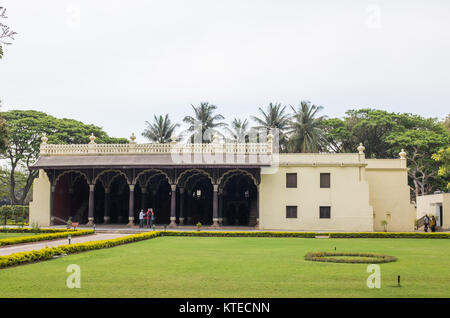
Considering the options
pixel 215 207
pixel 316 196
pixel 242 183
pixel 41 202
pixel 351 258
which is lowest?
pixel 351 258

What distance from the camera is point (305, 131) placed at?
161ft

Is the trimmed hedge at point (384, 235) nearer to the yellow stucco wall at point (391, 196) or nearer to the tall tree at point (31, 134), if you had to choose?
the yellow stucco wall at point (391, 196)

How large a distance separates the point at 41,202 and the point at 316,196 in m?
17.6

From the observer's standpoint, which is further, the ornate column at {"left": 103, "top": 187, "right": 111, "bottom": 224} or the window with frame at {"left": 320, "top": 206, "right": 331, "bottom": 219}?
the ornate column at {"left": 103, "top": 187, "right": 111, "bottom": 224}

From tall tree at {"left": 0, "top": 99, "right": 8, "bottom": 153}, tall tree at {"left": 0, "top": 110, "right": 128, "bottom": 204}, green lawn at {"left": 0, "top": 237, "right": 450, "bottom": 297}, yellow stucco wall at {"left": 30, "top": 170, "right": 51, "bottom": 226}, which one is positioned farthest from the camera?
tall tree at {"left": 0, "top": 110, "right": 128, "bottom": 204}

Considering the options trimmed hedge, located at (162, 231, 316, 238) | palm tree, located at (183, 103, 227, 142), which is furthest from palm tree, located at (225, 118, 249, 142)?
trimmed hedge, located at (162, 231, 316, 238)

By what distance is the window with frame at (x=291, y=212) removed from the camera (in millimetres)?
30953

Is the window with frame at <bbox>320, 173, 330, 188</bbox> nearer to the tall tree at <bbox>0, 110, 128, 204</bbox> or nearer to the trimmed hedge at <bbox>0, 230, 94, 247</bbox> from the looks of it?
the trimmed hedge at <bbox>0, 230, 94, 247</bbox>

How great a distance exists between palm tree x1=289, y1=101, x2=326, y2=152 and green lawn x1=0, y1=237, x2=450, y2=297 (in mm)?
33255

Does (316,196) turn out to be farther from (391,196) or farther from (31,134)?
(31,134)

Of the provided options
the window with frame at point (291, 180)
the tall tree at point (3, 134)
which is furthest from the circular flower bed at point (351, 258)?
the window with frame at point (291, 180)

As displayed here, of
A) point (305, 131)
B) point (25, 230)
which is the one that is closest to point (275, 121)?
point (305, 131)

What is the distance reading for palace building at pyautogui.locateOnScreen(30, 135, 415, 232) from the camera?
3061 cm
